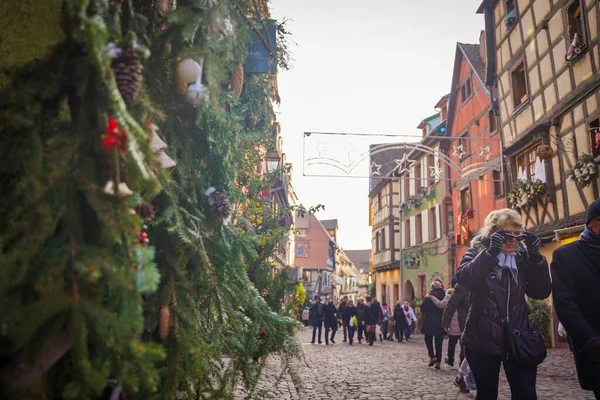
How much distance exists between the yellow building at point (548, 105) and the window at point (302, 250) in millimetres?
47724

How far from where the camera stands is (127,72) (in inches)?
68.7

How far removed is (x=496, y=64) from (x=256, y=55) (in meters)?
14.0

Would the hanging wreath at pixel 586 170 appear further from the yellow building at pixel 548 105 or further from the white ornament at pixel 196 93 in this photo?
the white ornament at pixel 196 93

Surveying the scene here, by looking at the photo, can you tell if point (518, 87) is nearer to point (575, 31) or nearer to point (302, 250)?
point (575, 31)

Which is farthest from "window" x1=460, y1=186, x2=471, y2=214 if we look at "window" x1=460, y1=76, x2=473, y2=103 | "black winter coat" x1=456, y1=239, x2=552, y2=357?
"black winter coat" x1=456, y1=239, x2=552, y2=357

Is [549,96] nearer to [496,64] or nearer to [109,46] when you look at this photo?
[496,64]

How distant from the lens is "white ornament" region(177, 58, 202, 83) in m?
2.21

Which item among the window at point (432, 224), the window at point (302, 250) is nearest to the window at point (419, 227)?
the window at point (432, 224)

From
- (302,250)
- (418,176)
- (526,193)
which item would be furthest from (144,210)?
(302,250)

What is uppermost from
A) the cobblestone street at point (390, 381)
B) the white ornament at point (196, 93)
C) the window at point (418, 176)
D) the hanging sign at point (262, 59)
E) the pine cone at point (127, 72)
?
the window at point (418, 176)

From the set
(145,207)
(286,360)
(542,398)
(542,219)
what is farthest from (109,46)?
(542,219)

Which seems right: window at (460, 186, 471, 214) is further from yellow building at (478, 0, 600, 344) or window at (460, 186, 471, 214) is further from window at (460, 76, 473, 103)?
yellow building at (478, 0, 600, 344)

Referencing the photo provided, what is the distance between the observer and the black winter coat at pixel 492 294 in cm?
346

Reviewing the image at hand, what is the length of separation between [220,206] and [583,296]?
2.42 m
